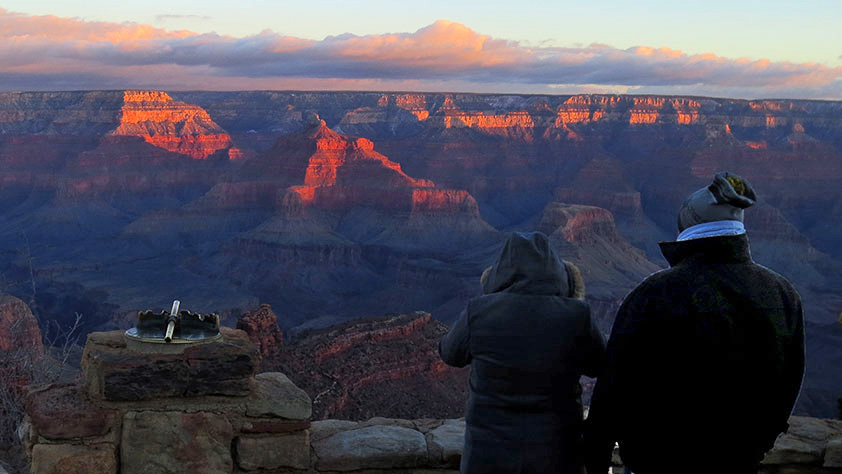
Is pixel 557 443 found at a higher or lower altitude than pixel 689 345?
lower

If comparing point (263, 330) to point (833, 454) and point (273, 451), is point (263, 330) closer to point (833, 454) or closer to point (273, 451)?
point (273, 451)

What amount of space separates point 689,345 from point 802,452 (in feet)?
6.99

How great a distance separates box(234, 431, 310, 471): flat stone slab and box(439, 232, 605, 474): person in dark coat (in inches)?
45.0

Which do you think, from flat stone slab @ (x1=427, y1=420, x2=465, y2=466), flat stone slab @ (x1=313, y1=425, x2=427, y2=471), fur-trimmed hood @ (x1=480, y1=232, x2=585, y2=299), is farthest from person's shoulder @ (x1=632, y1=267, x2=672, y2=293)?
flat stone slab @ (x1=313, y1=425, x2=427, y2=471)

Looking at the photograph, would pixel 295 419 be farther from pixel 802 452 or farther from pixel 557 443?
pixel 802 452

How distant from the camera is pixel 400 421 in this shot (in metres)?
4.84

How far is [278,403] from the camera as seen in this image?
402 centimetres

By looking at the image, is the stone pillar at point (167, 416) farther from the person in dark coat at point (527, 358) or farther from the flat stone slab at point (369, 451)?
the person in dark coat at point (527, 358)

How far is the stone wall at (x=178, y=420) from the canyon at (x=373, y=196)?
16666 mm

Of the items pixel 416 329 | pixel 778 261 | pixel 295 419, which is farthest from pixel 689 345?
pixel 778 261

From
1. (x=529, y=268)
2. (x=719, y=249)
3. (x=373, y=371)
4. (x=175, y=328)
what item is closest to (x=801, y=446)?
(x=719, y=249)

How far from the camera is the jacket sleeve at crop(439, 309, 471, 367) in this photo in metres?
3.27

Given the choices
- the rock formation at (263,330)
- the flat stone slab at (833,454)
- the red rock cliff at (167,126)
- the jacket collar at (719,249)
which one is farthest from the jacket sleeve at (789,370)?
the red rock cliff at (167,126)

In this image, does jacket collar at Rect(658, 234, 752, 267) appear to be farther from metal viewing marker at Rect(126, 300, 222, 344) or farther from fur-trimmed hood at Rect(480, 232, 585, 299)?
metal viewing marker at Rect(126, 300, 222, 344)
